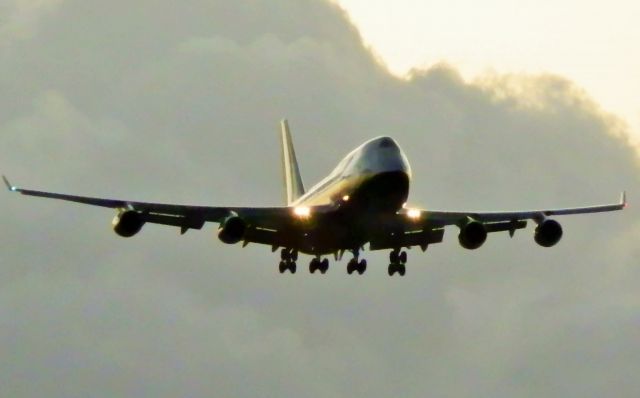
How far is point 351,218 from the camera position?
87.6 meters

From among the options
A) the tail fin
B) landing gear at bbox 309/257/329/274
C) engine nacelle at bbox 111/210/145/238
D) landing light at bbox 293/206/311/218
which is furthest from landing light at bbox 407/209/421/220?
the tail fin

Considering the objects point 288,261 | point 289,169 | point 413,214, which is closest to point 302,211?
point 413,214

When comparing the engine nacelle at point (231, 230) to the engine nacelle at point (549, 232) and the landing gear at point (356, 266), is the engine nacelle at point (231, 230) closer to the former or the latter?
the landing gear at point (356, 266)

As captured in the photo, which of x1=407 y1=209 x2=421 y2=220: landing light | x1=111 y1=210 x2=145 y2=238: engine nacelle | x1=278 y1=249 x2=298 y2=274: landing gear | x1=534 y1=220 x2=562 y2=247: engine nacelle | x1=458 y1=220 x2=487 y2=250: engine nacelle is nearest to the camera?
x1=111 y1=210 x2=145 y2=238: engine nacelle

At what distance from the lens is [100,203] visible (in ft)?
287

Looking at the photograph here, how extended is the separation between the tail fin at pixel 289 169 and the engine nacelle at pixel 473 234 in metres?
27.3

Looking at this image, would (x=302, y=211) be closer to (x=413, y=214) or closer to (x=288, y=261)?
(x=413, y=214)

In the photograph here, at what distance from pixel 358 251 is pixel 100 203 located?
14585 mm

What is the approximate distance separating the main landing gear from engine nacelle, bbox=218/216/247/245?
1171cm

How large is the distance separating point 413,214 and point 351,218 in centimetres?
431

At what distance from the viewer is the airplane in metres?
85.9

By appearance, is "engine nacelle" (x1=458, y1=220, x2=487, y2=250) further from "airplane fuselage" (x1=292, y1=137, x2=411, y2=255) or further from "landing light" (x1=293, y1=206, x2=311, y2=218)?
"landing light" (x1=293, y1=206, x2=311, y2=218)

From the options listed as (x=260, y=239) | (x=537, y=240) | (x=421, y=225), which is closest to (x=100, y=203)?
(x=260, y=239)

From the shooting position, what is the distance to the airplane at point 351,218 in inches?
3381
